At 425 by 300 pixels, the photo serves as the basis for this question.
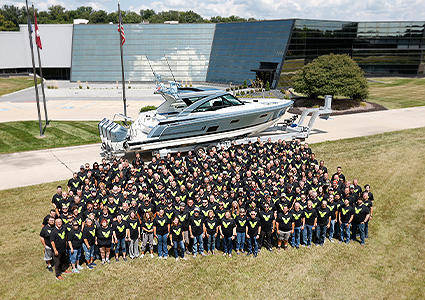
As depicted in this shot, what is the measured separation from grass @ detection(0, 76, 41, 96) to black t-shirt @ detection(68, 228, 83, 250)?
39291mm

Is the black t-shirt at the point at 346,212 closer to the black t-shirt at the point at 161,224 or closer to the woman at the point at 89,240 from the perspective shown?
the black t-shirt at the point at 161,224

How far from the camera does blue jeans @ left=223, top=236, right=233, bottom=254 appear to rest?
31.8 feet

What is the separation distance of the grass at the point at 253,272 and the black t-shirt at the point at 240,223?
0.80 metres

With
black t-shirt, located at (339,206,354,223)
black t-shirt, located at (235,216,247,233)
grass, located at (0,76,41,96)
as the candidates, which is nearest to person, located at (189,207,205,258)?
black t-shirt, located at (235,216,247,233)

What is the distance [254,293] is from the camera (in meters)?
8.38

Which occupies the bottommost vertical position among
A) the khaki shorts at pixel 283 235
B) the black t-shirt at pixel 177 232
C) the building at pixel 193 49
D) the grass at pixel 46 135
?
the grass at pixel 46 135

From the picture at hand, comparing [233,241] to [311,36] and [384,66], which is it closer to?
[311,36]

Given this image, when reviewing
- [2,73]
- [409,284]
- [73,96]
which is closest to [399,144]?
[409,284]

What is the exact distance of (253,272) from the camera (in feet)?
30.1

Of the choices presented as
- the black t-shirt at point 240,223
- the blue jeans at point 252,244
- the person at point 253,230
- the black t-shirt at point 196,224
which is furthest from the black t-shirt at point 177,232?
the blue jeans at point 252,244

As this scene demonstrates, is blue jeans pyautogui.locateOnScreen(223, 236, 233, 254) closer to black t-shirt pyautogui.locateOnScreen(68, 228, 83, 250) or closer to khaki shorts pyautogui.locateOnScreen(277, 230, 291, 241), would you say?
khaki shorts pyautogui.locateOnScreen(277, 230, 291, 241)

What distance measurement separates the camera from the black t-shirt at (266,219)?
9648 millimetres

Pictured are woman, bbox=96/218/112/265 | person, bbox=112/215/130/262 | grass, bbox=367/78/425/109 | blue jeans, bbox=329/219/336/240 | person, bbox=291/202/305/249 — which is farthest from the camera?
grass, bbox=367/78/425/109

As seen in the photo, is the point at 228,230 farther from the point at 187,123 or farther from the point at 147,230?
the point at 187,123
